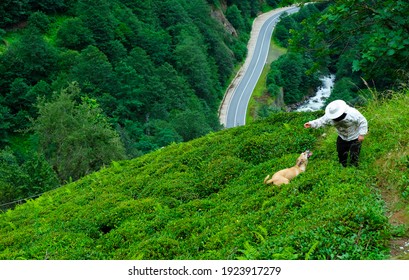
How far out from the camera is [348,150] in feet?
30.0

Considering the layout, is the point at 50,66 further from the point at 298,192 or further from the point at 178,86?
the point at 298,192

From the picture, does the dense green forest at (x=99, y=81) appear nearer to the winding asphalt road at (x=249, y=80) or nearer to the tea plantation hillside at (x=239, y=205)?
the winding asphalt road at (x=249, y=80)

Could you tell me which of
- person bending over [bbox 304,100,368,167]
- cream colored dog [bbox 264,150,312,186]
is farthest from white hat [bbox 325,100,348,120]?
cream colored dog [bbox 264,150,312,186]

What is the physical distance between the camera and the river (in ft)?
255

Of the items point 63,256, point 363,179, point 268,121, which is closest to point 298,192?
point 363,179

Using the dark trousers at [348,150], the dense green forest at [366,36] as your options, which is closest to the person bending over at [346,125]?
the dark trousers at [348,150]

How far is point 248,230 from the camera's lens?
7977mm

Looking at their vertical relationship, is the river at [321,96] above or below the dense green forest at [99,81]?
below

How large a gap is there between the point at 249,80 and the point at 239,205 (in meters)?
74.7

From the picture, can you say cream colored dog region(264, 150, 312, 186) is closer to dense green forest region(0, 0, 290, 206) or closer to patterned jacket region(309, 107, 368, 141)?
patterned jacket region(309, 107, 368, 141)

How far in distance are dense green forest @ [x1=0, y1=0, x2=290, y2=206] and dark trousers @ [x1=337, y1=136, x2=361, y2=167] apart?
21.1m

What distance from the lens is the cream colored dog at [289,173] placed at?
31.6ft

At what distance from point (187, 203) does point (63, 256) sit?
119 inches

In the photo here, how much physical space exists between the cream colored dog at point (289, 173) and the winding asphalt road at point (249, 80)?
5774cm
